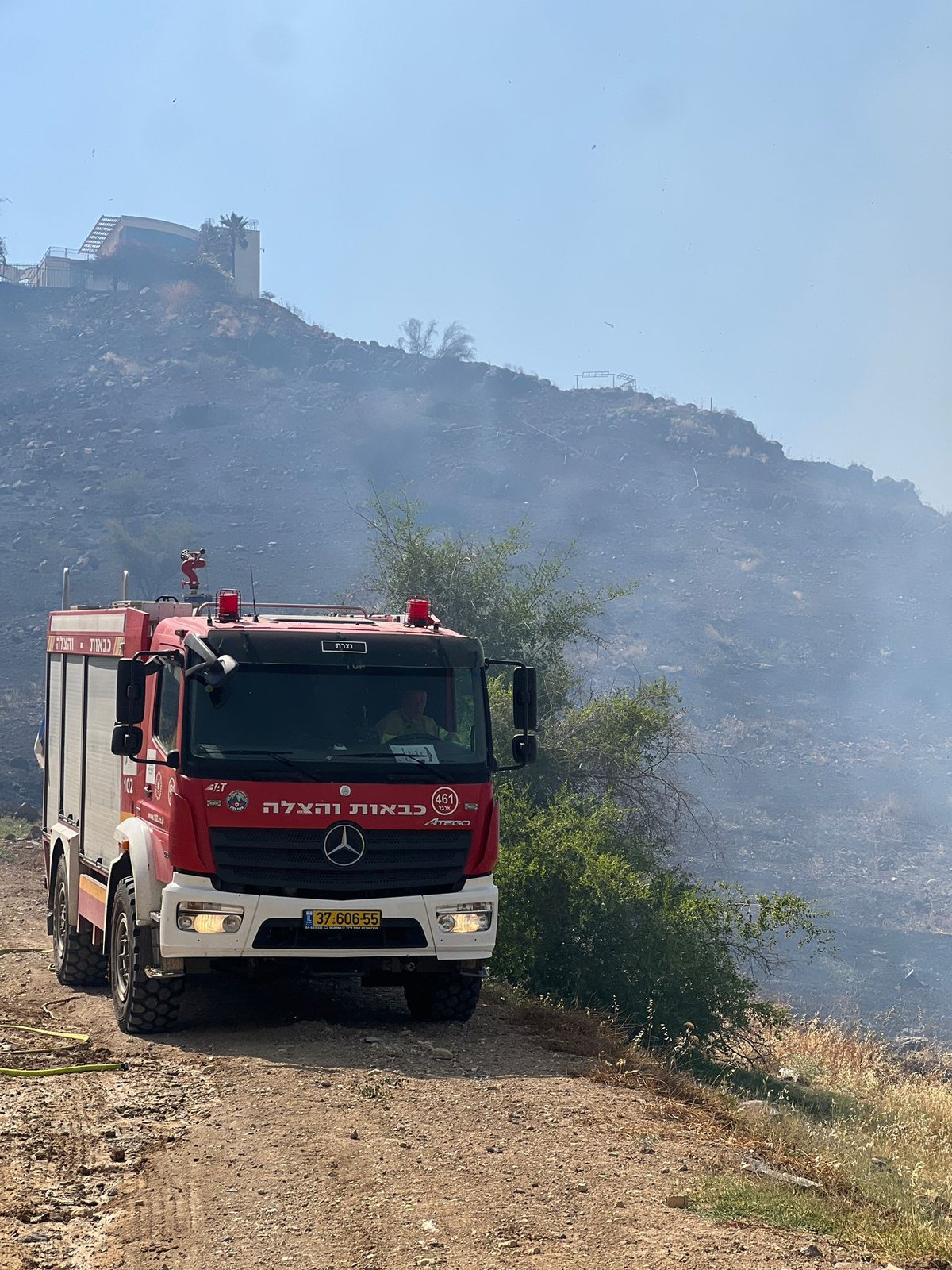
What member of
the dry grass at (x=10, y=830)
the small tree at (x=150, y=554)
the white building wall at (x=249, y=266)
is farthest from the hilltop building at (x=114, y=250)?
the dry grass at (x=10, y=830)

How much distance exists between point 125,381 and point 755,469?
149 feet

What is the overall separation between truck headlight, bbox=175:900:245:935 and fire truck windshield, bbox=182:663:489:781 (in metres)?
0.83

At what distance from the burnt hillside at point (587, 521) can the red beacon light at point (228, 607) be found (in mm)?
29712

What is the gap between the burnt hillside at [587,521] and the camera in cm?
5506

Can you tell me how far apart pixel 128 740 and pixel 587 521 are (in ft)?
257

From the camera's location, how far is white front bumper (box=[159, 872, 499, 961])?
8.64 m

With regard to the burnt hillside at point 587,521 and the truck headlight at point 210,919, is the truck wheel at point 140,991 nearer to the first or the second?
the truck headlight at point 210,919

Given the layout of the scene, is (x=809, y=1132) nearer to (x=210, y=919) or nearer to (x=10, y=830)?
(x=210, y=919)

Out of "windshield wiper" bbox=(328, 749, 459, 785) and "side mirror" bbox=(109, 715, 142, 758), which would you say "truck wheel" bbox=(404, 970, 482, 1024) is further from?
"side mirror" bbox=(109, 715, 142, 758)

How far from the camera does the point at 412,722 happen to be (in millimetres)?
9273

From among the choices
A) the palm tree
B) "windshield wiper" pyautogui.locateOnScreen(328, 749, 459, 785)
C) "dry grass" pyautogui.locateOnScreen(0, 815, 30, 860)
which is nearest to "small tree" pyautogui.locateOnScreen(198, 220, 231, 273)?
the palm tree

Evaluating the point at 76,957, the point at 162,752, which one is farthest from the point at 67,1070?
the point at 76,957

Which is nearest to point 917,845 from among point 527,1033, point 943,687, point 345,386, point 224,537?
→ point 943,687

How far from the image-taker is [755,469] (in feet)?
338
